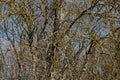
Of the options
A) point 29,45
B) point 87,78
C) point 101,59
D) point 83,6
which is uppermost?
point 83,6

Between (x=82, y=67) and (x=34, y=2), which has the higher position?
(x=34, y=2)

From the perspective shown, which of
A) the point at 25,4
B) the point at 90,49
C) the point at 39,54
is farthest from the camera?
the point at 90,49

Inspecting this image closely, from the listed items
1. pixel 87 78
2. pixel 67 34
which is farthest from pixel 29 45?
pixel 87 78

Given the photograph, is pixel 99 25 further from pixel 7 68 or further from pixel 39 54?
pixel 7 68

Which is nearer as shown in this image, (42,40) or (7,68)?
(42,40)

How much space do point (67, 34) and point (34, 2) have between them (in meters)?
1.16

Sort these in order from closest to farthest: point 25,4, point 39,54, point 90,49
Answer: point 39,54 < point 25,4 < point 90,49

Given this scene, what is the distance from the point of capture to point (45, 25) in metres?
8.13

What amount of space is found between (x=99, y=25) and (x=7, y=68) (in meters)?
2.69

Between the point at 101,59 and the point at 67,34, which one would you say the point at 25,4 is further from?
the point at 101,59

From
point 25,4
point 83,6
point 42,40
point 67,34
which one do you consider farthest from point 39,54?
point 83,6

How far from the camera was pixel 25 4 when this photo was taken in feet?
25.6

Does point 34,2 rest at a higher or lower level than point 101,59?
higher

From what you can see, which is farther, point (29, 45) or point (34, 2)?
point (34, 2)
